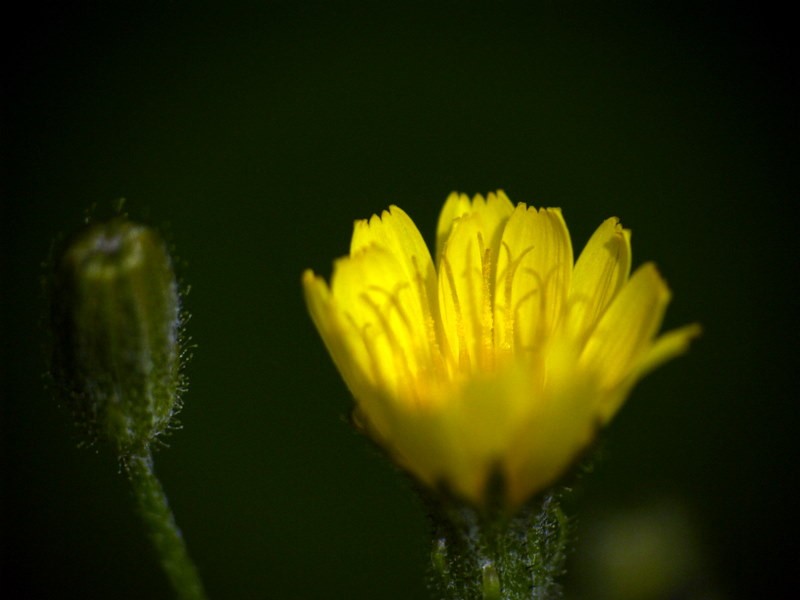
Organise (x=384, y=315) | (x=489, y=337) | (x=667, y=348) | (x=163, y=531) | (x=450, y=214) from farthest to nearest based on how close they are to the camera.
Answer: (x=450, y=214), (x=489, y=337), (x=384, y=315), (x=163, y=531), (x=667, y=348)

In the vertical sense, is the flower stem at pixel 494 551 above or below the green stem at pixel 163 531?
below

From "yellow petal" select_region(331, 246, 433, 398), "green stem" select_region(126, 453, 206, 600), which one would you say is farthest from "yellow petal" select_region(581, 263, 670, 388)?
"green stem" select_region(126, 453, 206, 600)

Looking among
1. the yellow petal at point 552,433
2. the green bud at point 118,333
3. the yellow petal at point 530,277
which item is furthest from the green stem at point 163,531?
the yellow petal at point 530,277

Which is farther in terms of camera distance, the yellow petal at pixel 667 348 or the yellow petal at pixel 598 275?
the yellow petal at pixel 598 275

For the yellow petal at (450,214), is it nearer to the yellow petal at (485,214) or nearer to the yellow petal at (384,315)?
the yellow petal at (485,214)

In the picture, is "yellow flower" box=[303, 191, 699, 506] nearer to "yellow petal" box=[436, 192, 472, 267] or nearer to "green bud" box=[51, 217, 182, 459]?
"yellow petal" box=[436, 192, 472, 267]

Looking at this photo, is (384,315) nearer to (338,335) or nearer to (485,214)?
(338,335)

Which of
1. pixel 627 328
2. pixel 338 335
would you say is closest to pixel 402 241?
pixel 338 335
